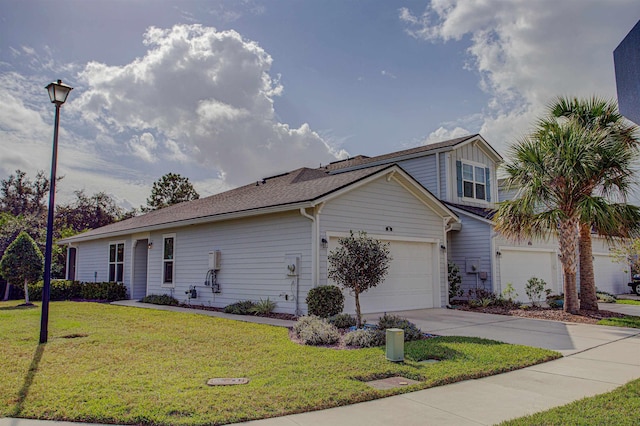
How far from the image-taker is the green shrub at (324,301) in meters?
10.2

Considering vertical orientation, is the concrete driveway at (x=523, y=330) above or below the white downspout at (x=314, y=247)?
below

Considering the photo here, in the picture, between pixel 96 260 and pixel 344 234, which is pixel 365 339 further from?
pixel 96 260

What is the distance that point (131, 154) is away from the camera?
65.0 feet

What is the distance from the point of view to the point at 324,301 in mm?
10234

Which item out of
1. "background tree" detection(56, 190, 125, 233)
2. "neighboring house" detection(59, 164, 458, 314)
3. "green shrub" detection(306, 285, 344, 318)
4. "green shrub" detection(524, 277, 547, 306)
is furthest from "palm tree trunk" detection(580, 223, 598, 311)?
"background tree" detection(56, 190, 125, 233)

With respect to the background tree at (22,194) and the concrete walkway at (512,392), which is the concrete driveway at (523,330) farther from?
the background tree at (22,194)

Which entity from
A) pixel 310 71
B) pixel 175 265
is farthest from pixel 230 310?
pixel 310 71

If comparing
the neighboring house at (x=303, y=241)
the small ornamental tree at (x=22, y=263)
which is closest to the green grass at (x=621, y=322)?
the neighboring house at (x=303, y=241)

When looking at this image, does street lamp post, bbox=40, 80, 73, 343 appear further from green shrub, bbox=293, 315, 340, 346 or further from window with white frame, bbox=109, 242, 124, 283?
window with white frame, bbox=109, 242, 124, 283

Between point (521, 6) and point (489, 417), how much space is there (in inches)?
251

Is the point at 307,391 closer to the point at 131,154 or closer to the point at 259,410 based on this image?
the point at 259,410

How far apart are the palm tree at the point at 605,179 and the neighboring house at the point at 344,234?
3.28m

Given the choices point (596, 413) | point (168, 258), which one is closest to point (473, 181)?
point (168, 258)

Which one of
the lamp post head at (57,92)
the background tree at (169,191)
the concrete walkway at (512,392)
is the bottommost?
the concrete walkway at (512,392)
